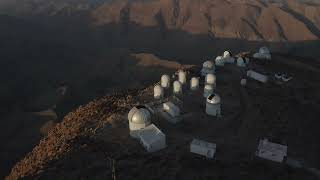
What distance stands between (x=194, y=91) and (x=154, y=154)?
14.0 meters

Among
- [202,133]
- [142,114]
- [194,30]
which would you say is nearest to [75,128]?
[142,114]

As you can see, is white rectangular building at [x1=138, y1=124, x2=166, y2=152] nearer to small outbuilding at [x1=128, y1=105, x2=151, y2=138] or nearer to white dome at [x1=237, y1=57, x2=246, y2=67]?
small outbuilding at [x1=128, y1=105, x2=151, y2=138]

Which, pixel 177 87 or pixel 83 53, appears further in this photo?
pixel 83 53

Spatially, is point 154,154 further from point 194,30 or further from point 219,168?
point 194,30

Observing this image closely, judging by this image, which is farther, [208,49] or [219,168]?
[208,49]

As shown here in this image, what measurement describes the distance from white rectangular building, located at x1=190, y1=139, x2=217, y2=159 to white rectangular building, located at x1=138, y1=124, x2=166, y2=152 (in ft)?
7.87

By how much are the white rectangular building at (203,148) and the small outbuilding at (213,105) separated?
649 centimetres

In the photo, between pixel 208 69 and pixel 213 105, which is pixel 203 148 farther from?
pixel 208 69

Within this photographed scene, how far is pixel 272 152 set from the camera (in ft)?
108

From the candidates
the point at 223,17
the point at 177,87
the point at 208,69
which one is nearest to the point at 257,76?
the point at 208,69

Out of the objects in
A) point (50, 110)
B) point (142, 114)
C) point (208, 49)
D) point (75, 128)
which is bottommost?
point (208, 49)

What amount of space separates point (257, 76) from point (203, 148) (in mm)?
18741

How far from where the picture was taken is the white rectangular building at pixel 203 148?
32.4 meters

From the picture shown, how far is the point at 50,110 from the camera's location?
62969 mm
